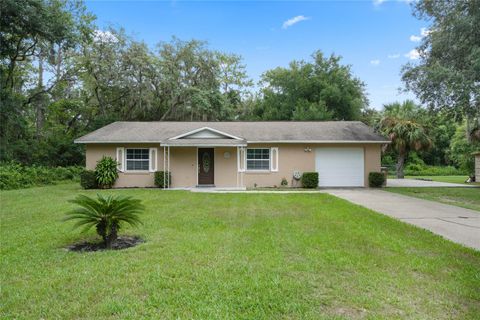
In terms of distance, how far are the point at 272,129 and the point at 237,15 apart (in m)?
6.65

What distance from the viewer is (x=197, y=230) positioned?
6762mm

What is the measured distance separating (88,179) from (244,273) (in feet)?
46.1

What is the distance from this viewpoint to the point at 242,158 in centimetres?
1730

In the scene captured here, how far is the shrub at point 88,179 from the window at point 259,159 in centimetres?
796

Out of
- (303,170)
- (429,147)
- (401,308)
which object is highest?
(429,147)

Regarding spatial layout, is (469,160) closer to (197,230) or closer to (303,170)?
(303,170)

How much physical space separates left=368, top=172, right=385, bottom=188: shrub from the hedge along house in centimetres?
44

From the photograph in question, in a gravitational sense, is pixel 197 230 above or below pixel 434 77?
below

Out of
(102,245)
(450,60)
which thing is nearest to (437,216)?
(102,245)

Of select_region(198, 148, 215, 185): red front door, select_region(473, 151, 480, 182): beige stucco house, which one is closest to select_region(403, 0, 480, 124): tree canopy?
select_region(198, 148, 215, 185): red front door

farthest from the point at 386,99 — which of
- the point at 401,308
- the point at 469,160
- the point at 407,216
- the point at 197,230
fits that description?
the point at 401,308

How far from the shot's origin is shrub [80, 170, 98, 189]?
1593 cm

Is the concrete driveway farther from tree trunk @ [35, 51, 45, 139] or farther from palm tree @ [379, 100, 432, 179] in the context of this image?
tree trunk @ [35, 51, 45, 139]

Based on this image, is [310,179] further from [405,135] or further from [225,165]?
[405,135]
